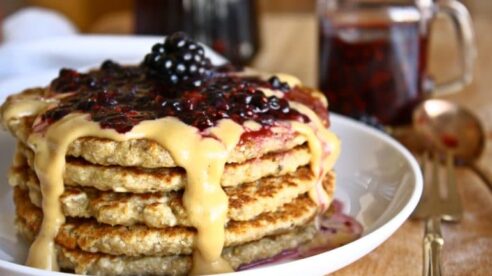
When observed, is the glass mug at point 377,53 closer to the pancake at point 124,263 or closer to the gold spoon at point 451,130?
the gold spoon at point 451,130

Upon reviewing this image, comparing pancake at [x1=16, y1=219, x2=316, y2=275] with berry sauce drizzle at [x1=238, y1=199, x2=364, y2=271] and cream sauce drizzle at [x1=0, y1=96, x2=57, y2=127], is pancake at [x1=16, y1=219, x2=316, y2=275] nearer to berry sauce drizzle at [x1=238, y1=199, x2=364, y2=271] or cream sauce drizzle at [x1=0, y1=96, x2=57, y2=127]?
berry sauce drizzle at [x1=238, y1=199, x2=364, y2=271]

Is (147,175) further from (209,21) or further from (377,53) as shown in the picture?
(209,21)

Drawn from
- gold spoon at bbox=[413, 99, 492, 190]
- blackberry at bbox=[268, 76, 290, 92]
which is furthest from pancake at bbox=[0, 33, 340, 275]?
gold spoon at bbox=[413, 99, 492, 190]

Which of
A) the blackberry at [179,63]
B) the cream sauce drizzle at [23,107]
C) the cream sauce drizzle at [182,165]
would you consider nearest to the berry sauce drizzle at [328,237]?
the cream sauce drizzle at [182,165]

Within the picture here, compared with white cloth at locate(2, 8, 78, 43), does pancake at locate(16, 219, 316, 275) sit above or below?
below

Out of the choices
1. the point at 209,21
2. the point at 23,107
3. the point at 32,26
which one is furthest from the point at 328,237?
the point at 32,26

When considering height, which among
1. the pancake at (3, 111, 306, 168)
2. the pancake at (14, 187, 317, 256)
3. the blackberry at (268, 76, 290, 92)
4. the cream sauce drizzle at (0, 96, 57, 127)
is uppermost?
the blackberry at (268, 76, 290, 92)

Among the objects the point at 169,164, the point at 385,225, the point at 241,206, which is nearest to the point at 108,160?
the point at 169,164

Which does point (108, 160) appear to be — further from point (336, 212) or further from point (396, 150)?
point (396, 150)
